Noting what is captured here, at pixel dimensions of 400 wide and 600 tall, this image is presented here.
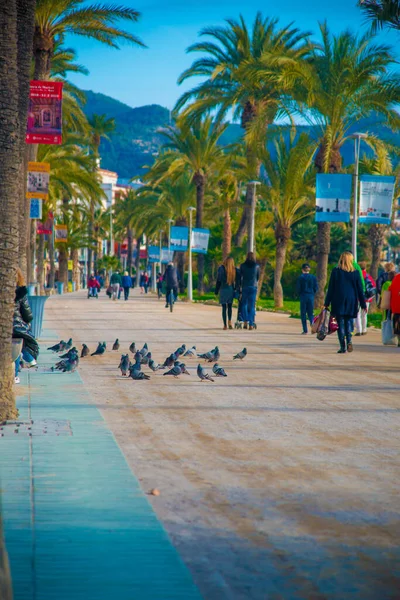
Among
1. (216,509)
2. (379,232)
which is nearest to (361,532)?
(216,509)

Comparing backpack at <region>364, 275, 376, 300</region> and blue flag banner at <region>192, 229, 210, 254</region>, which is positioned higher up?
blue flag banner at <region>192, 229, 210, 254</region>

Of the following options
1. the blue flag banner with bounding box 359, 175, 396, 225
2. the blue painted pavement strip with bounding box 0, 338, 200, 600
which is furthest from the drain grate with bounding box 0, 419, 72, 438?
the blue flag banner with bounding box 359, 175, 396, 225

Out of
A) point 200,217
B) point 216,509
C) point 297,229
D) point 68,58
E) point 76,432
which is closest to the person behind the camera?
point 216,509

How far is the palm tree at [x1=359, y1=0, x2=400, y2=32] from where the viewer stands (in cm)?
2302

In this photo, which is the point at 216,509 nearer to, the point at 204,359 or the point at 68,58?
the point at 204,359

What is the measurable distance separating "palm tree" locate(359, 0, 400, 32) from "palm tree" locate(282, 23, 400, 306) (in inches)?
188

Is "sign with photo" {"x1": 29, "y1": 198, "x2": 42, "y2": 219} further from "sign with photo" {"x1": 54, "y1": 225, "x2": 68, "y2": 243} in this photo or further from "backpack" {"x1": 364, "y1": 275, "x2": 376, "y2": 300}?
"sign with photo" {"x1": 54, "y1": 225, "x2": 68, "y2": 243}

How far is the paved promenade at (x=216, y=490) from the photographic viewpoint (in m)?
4.28

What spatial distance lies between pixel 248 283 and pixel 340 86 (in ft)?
29.2

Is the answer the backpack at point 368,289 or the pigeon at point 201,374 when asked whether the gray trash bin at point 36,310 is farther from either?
the pigeon at point 201,374

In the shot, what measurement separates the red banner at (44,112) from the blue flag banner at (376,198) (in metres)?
8.42

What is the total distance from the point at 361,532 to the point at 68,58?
29.5 meters

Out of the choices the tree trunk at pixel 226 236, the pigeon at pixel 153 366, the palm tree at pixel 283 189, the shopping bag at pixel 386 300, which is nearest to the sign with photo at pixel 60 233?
the tree trunk at pixel 226 236

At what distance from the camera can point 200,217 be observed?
56656 millimetres
